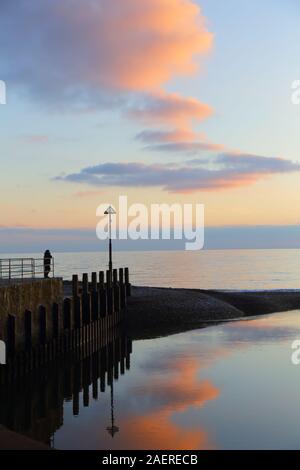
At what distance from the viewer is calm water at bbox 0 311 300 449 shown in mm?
19855

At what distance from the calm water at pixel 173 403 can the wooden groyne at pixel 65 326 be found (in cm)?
97

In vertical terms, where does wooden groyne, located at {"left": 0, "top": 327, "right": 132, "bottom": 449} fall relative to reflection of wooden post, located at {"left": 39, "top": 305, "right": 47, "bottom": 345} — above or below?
below

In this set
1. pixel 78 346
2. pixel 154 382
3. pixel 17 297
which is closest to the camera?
pixel 17 297

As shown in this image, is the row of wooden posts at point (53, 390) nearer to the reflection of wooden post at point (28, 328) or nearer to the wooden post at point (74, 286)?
the reflection of wooden post at point (28, 328)

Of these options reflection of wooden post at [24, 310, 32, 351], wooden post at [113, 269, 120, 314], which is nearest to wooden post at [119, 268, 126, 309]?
wooden post at [113, 269, 120, 314]

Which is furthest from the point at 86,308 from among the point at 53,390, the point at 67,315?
the point at 53,390

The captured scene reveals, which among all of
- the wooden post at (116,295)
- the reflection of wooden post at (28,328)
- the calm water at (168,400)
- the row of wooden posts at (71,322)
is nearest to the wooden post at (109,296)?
the row of wooden posts at (71,322)

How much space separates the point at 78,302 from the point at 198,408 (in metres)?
12.1

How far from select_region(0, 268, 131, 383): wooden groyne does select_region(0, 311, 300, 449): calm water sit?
97cm

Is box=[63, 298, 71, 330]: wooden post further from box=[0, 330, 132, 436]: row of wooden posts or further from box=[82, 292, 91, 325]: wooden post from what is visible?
box=[82, 292, 91, 325]: wooden post

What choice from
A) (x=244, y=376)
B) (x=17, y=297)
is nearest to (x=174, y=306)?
(x=244, y=376)

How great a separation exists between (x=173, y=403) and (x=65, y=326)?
9642mm

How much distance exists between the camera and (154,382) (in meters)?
29.1
